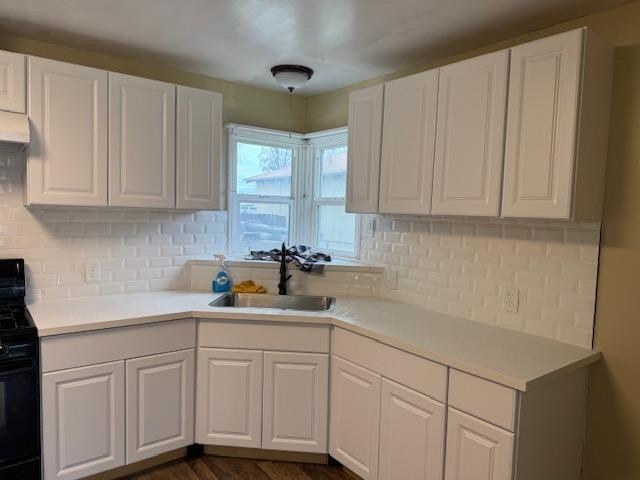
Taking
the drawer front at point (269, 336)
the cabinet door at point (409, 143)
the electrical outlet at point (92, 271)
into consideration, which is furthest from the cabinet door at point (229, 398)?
the cabinet door at point (409, 143)

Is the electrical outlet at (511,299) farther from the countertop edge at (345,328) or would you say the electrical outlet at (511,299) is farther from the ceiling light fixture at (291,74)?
the ceiling light fixture at (291,74)

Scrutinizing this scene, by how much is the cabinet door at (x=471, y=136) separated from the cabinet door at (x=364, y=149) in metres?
0.42

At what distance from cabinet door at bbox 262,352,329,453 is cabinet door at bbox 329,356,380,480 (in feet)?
0.21

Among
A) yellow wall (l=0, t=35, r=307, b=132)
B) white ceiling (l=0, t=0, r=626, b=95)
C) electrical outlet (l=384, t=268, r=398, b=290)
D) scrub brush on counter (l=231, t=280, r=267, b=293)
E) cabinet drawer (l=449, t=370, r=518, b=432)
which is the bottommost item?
cabinet drawer (l=449, t=370, r=518, b=432)

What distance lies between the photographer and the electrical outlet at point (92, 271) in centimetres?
273

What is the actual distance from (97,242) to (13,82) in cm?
97

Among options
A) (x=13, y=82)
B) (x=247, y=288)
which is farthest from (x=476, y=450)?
(x=13, y=82)

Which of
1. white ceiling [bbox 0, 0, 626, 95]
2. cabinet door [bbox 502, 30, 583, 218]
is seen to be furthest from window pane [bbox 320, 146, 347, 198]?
cabinet door [bbox 502, 30, 583, 218]

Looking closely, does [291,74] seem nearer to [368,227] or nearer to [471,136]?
[368,227]

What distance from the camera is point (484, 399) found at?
172 centimetres

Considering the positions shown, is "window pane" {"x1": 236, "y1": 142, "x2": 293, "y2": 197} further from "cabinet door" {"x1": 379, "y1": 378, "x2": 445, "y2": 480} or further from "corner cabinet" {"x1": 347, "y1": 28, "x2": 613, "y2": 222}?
"cabinet door" {"x1": 379, "y1": 378, "x2": 445, "y2": 480}

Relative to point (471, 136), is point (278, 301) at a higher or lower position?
lower

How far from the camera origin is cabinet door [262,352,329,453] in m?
2.46

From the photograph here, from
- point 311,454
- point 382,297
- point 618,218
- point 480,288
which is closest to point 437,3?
point 618,218
